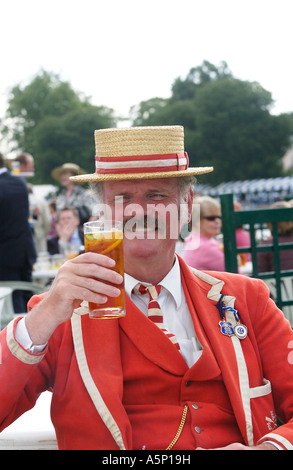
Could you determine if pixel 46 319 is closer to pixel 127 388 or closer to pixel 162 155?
pixel 127 388

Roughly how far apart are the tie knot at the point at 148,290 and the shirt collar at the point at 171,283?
18 mm

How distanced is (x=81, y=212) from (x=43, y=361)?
656cm

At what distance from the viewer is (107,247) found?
1647 mm

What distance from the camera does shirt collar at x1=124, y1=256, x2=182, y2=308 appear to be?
2027 mm

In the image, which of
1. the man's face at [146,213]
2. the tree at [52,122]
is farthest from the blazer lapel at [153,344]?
the tree at [52,122]

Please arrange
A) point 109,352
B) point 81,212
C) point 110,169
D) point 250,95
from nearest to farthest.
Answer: point 109,352, point 110,169, point 81,212, point 250,95

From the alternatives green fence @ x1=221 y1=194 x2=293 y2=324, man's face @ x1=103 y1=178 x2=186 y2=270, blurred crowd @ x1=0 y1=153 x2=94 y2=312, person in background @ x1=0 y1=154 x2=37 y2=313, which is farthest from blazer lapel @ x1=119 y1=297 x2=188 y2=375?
person in background @ x1=0 y1=154 x2=37 y2=313

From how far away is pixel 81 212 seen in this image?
8.34m

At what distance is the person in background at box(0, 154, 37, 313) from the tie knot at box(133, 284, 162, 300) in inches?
162

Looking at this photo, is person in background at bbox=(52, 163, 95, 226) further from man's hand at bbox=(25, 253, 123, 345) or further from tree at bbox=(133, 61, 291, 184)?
tree at bbox=(133, 61, 291, 184)

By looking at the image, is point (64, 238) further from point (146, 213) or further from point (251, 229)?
point (146, 213)

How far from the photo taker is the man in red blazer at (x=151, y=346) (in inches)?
67.5

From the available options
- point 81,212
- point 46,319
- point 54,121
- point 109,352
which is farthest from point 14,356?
point 54,121

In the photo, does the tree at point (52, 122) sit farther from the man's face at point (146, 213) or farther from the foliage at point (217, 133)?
the man's face at point (146, 213)
